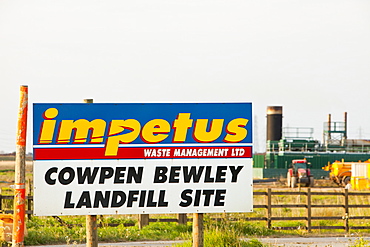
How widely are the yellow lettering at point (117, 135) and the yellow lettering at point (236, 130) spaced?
1.44 metres

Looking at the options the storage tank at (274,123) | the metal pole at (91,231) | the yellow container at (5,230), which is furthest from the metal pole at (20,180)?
the storage tank at (274,123)

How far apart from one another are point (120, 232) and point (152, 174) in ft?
30.0

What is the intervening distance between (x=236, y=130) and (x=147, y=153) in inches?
57.1

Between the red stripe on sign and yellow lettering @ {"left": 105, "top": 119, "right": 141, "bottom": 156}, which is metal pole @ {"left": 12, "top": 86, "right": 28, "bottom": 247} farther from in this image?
yellow lettering @ {"left": 105, "top": 119, "right": 141, "bottom": 156}

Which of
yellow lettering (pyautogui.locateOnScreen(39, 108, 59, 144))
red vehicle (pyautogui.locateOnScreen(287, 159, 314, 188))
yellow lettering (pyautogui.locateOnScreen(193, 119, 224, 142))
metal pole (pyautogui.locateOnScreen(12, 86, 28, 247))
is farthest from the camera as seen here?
red vehicle (pyautogui.locateOnScreen(287, 159, 314, 188))

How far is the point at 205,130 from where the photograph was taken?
32.5ft

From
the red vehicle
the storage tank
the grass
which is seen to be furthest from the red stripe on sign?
the storage tank

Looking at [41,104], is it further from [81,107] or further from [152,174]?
[152,174]

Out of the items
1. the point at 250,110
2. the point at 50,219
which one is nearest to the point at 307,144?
the point at 50,219

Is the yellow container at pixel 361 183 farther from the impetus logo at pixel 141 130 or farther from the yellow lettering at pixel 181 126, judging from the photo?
the yellow lettering at pixel 181 126

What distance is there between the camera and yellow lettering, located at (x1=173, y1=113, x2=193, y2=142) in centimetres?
984

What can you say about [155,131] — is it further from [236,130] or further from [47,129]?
[47,129]

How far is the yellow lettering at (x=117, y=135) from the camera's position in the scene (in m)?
9.70

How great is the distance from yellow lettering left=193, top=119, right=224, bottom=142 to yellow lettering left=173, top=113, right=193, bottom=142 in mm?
135
